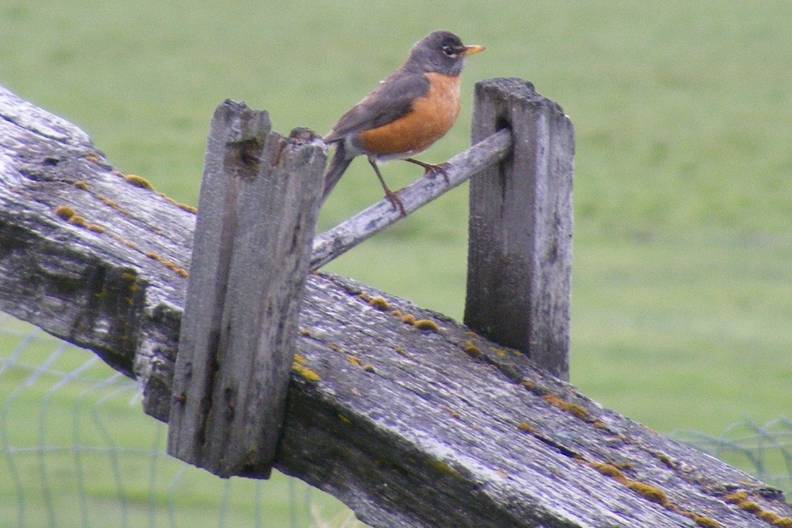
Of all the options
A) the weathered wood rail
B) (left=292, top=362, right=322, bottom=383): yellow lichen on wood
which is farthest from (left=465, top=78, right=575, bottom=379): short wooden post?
(left=292, top=362, right=322, bottom=383): yellow lichen on wood

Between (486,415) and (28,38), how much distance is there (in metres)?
21.5

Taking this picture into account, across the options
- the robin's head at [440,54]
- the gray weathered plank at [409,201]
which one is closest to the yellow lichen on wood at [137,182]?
the gray weathered plank at [409,201]

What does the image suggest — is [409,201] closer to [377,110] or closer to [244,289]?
[244,289]

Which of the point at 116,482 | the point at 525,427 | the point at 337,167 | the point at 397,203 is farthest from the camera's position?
the point at 116,482

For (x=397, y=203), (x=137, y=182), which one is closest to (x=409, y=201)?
(x=397, y=203)

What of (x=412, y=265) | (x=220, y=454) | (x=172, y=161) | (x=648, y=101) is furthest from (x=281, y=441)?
(x=648, y=101)

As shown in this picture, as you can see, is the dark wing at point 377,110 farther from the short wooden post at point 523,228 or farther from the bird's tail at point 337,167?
the short wooden post at point 523,228

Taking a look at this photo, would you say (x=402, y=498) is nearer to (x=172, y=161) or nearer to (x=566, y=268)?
(x=566, y=268)

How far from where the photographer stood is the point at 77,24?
2433cm

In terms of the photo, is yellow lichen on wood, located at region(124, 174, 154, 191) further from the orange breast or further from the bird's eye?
the bird's eye

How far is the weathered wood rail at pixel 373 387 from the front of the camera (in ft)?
7.61

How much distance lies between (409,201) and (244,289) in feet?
1.99

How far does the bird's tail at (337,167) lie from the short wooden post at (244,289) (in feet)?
8.98

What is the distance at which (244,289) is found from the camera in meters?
2.35
